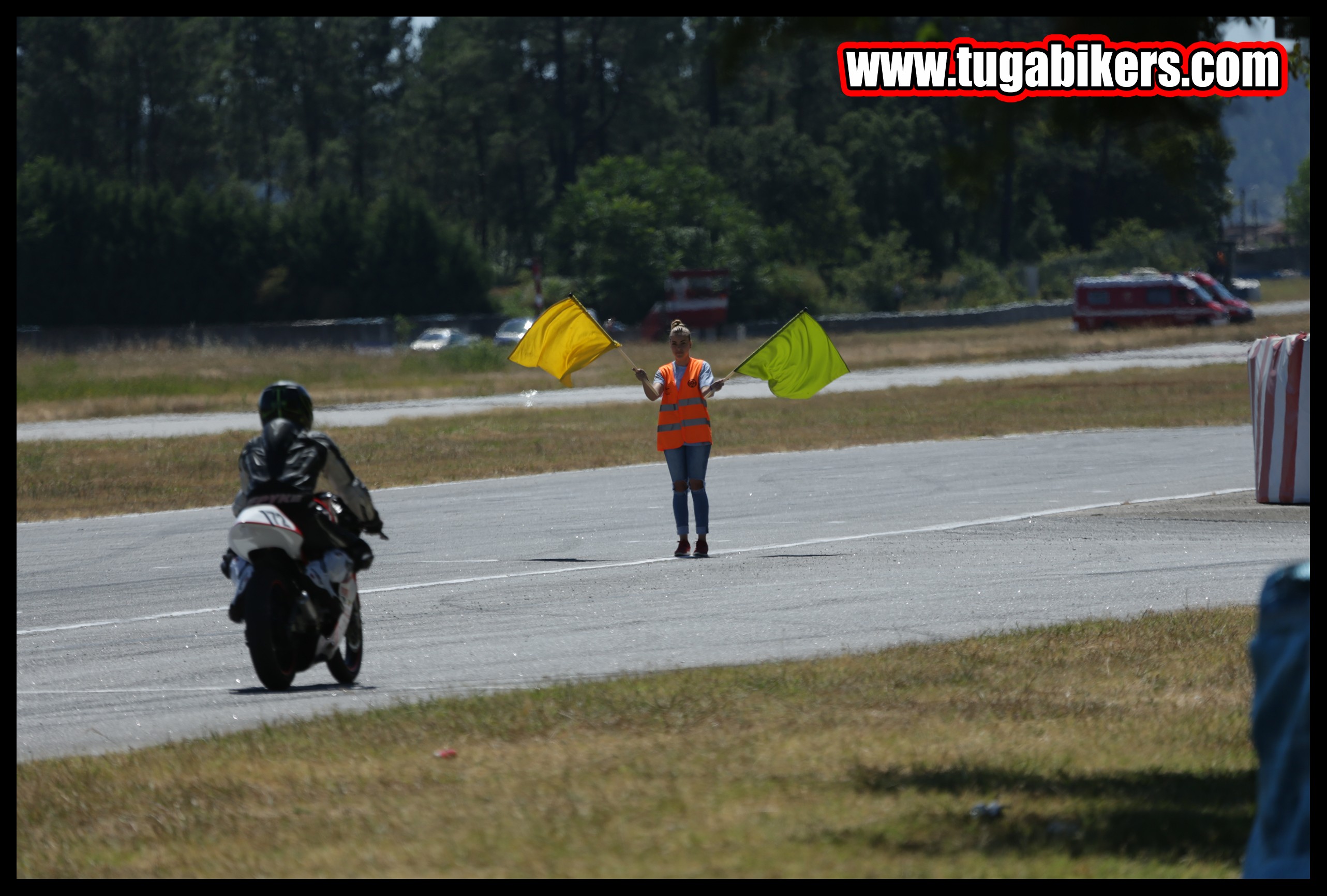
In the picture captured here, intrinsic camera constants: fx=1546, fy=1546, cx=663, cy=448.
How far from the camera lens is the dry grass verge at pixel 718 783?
4.90 metres

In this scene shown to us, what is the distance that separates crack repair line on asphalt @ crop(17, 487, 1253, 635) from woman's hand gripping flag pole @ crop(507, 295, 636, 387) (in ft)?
7.14

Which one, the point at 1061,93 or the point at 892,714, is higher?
the point at 1061,93

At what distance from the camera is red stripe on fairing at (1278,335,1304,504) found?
14.5 metres

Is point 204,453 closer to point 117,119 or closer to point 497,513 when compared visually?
point 497,513

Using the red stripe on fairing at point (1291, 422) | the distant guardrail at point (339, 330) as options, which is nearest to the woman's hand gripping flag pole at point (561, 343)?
the red stripe on fairing at point (1291, 422)

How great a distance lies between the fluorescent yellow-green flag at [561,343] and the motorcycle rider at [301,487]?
19.3 feet

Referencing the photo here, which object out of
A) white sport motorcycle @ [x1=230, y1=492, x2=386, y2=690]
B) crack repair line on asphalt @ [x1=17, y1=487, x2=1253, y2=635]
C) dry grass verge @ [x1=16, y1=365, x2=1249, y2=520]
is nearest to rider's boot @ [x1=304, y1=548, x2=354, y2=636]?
white sport motorcycle @ [x1=230, y1=492, x2=386, y2=690]

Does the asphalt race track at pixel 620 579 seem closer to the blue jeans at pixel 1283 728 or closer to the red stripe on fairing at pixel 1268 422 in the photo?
the red stripe on fairing at pixel 1268 422

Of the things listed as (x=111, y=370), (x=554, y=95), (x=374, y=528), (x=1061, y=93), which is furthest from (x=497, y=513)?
(x=554, y=95)

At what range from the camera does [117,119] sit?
88.2m

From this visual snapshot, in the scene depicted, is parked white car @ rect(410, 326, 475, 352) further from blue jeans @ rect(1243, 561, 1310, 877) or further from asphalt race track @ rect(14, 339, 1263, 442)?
blue jeans @ rect(1243, 561, 1310, 877)

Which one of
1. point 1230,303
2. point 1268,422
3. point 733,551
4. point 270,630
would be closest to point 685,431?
point 733,551

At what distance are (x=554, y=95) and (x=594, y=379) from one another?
5312 cm
